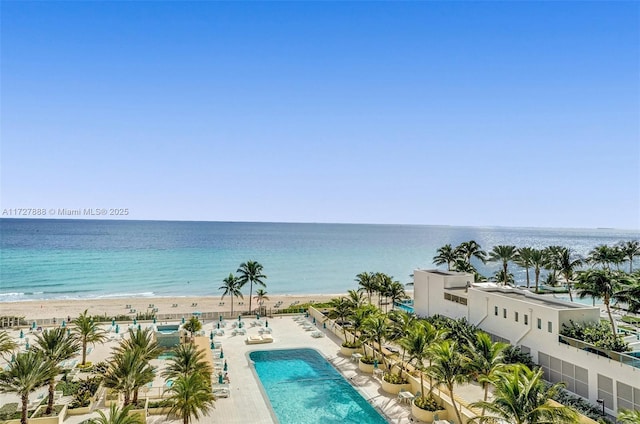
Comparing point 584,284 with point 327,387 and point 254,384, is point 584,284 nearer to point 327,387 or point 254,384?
point 327,387

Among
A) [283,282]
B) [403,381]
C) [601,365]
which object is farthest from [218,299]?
[601,365]

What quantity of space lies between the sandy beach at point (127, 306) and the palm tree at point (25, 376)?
→ 2950 centimetres

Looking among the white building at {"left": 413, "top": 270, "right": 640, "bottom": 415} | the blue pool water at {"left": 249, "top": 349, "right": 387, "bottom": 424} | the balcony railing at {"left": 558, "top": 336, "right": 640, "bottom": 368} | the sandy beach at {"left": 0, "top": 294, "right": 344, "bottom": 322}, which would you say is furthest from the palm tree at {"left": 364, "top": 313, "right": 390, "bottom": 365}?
the sandy beach at {"left": 0, "top": 294, "right": 344, "bottom": 322}

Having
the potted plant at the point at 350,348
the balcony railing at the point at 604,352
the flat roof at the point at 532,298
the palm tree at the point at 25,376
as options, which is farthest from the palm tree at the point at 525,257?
the palm tree at the point at 25,376

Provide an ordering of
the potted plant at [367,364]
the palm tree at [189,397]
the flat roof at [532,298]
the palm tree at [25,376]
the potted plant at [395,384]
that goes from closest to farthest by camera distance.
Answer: the palm tree at [189,397] < the palm tree at [25,376] < the potted plant at [395,384] < the flat roof at [532,298] < the potted plant at [367,364]

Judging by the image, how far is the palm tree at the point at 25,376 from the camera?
1692 centimetres

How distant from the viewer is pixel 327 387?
77.5 ft

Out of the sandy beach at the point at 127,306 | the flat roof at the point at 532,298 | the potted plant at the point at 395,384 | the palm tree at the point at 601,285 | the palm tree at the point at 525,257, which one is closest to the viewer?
the potted plant at the point at 395,384

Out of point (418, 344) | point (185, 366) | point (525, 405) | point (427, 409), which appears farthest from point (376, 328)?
point (525, 405)

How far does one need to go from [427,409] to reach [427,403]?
1.32ft

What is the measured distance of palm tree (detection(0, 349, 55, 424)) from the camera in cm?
1692

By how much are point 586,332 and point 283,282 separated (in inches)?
2423

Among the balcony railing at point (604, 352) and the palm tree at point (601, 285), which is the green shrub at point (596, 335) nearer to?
the balcony railing at point (604, 352)

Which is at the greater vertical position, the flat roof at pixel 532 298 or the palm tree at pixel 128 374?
the flat roof at pixel 532 298
